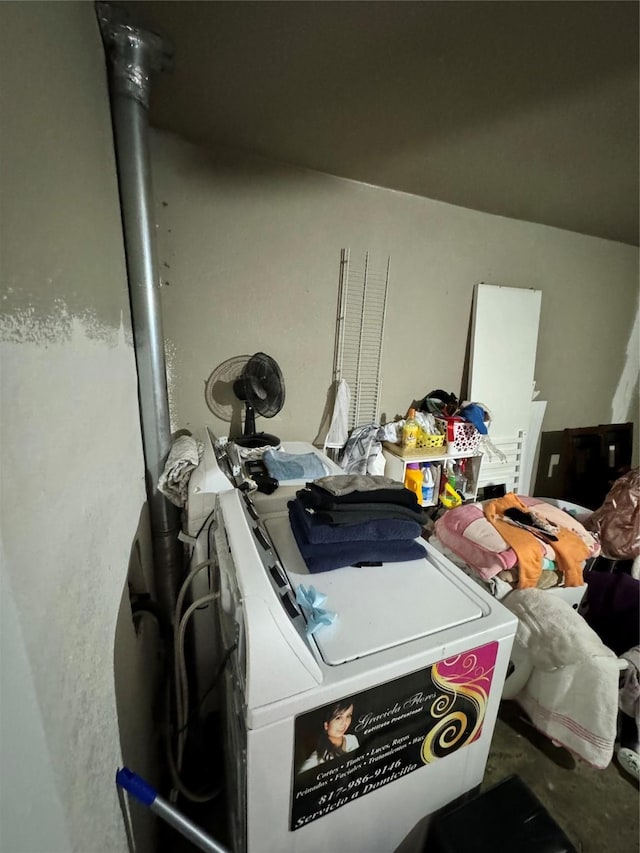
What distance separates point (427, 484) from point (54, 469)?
2.08m

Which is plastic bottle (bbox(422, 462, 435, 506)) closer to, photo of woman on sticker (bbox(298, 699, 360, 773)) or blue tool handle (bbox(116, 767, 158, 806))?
photo of woman on sticker (bbox(298, 699, 360, 773))

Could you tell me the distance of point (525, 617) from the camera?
1.20 meters

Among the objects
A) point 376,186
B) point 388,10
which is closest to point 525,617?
point 388,10

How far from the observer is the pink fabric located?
1268 millimetres

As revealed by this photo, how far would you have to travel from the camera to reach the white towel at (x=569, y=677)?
1064 millimetres

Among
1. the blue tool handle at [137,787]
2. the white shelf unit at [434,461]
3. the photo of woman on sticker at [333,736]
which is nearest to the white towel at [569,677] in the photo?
the photo of woman on sticker at [333,736]

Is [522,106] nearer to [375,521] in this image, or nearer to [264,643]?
[375,521]

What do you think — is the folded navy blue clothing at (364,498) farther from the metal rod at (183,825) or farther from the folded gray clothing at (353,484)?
the metal rod at (183,825)

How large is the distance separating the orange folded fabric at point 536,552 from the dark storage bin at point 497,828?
0.59m

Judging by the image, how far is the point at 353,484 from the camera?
93 centimetres

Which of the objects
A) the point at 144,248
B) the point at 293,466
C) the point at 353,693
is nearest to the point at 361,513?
the point at 353,693

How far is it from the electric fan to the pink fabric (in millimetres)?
921

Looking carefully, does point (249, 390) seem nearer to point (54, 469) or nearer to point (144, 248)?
point (144, 248)

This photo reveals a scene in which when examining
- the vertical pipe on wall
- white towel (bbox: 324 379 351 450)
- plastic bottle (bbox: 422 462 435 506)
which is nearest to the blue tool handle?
the vertical pipe on wall
